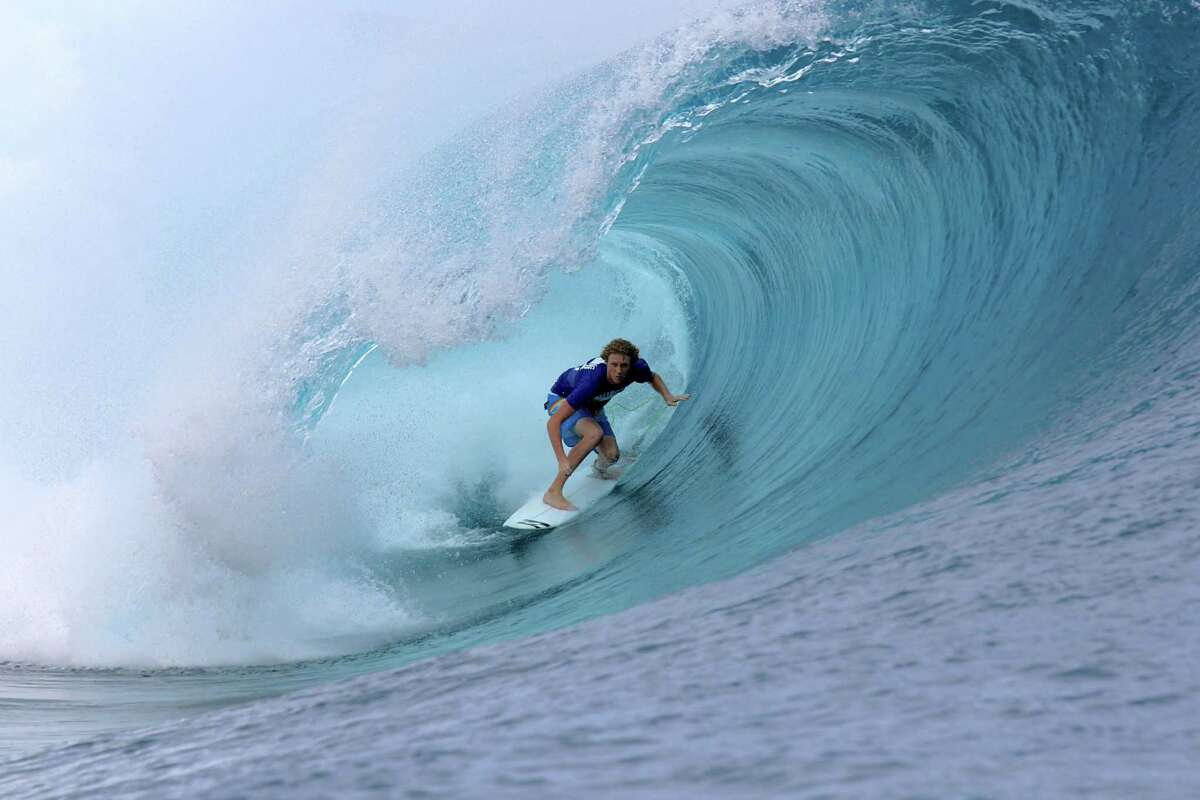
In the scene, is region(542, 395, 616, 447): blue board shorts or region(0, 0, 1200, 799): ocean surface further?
region(542, 395, 616, 447): blue board shorts

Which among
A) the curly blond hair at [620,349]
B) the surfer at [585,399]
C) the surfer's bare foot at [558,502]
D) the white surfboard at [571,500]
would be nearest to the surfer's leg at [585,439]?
the surfer at [585,399]

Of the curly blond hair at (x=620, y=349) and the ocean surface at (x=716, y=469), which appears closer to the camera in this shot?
the ocean surface at (x=716, y=469)

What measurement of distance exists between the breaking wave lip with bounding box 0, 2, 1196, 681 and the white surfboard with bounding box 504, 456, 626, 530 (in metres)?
0.19

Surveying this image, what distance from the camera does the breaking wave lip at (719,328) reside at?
4508 millimetres

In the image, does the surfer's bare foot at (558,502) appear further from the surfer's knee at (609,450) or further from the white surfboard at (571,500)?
the surfer's knee at (609,450)

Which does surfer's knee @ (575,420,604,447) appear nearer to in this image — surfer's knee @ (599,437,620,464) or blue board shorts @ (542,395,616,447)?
blue board shorts @ (542,395,616,447)

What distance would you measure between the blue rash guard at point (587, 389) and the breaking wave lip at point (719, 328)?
Answer: 0.55 meters

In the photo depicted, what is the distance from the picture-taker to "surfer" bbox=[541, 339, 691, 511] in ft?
19.9

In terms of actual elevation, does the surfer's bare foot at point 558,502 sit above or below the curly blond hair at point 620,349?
below

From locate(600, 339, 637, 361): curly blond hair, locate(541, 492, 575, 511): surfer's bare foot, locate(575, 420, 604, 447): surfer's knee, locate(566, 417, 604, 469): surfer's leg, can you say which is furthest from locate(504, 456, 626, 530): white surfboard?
locate(600, 339, 637, 361): curly blond hair

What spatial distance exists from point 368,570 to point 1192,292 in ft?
14.3

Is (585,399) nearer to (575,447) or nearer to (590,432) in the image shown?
(590,432)

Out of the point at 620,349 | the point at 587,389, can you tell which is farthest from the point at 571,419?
the point at 620,349

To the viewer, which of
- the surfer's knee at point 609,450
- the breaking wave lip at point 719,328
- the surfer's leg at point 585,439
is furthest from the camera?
the surfer's knee at point 609,450
